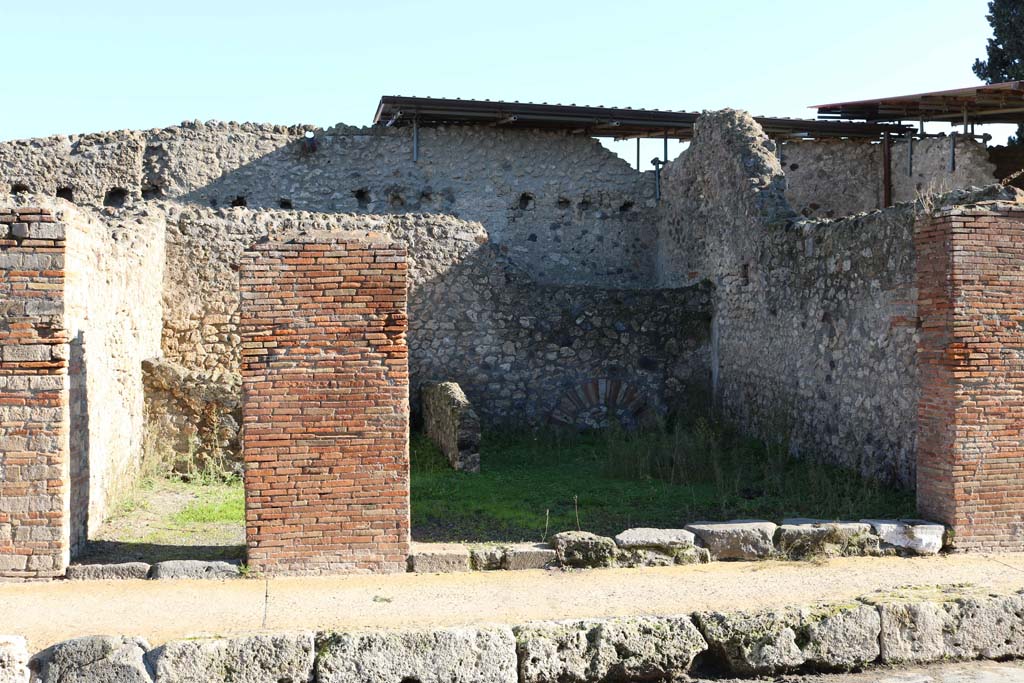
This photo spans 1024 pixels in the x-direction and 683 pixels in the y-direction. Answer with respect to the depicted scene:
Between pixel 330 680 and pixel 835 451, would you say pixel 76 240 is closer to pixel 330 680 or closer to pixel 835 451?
pixel 330 680

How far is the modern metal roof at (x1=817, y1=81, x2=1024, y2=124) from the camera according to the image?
1494 centimetres

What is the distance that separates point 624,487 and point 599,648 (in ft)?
13.6

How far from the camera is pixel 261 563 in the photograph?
6531 mm

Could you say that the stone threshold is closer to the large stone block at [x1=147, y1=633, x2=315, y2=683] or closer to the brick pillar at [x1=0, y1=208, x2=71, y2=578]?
the brick pillar at [x1=0, y1=208, x2=71, y2=578]

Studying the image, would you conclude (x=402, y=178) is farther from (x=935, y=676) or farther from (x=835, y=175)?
(x=935, y=676)

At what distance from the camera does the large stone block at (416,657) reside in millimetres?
5309

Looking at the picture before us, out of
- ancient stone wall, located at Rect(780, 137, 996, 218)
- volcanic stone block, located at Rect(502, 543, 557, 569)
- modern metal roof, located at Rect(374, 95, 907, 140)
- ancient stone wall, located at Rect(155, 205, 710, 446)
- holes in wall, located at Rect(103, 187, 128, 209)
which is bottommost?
volcanic stone block, located at Rect(502, 543, 557, 569)

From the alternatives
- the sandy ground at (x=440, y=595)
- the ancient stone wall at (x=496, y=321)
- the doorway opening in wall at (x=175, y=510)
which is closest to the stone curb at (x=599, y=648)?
the sandy ground at (x=440, y=595)

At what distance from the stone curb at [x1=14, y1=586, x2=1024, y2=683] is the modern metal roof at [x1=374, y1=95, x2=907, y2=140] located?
1143cm

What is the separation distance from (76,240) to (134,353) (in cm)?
308

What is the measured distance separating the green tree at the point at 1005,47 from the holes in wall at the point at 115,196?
61.4 ft

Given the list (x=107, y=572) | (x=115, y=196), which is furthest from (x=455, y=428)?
(x=115, y=196)

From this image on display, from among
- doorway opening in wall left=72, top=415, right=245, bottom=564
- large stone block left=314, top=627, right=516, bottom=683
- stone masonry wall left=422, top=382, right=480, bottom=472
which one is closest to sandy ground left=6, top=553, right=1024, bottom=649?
large stone block left=314, top=627, right=516, bottom=683

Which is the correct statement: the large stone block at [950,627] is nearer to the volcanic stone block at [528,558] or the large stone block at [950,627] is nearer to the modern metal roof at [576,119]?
the volcanic stone block at [528,558]
